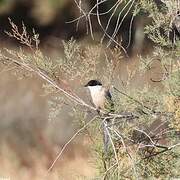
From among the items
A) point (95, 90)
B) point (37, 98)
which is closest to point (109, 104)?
point (95, 90)

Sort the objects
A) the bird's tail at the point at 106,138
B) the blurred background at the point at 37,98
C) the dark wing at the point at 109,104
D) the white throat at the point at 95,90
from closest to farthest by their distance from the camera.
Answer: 1. the bird's tail at the point at 106,138
2. the dark wing at the point at 109,104
3. the white throat at the point at 95,90
4. the blurred background at the point at 37,98

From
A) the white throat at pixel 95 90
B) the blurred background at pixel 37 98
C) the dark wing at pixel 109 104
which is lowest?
the blurred background at pixel 37 98

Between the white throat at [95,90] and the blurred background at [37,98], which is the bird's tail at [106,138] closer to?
the white throat at [95,90]

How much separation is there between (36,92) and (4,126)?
81 centimetres

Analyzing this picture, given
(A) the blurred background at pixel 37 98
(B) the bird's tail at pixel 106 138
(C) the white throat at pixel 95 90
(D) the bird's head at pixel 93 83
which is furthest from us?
(A) the blurred background at pixel 37 98

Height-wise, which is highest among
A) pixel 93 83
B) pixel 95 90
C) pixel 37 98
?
pixel 93 83

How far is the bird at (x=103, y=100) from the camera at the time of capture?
10.9 feet

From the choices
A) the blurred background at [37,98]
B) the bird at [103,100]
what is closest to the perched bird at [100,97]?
the bird at [103,100]

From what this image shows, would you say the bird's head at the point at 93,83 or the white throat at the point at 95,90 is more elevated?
the bird's head at the point at 93,83

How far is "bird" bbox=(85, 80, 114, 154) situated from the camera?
10.9ft

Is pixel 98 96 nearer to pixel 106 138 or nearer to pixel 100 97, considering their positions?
pixel 100 97

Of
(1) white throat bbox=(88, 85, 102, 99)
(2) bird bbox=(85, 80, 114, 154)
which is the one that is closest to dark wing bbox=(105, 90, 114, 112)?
(2) bird bbox=(85, 80, 114, 154)

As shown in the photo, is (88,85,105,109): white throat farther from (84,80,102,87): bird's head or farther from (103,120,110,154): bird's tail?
(103,120,110,154): bird's tail

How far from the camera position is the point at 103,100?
3553 millimetres
